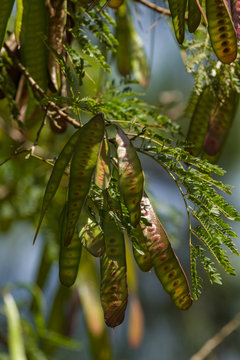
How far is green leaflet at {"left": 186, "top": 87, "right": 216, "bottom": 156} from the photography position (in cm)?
98

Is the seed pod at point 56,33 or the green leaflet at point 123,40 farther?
the green leaflet at point 123,40

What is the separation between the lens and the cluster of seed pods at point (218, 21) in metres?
0.70

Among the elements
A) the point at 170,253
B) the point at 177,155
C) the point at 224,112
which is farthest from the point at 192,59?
the point at 170,253

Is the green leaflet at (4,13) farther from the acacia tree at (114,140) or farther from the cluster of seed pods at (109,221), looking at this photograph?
the cluster of seed pods at (109,221)

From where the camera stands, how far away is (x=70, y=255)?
0.75 m

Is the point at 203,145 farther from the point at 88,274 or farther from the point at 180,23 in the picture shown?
the point at 88,274

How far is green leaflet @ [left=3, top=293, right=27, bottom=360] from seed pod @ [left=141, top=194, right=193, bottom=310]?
0.69 meters

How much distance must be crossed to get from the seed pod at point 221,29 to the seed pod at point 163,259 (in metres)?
0.21

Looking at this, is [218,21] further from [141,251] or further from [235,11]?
[141,251]

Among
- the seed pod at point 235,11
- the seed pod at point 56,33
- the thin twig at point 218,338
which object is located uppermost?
the seed pod at point 235,11

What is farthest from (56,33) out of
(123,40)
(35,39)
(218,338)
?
(218,338)

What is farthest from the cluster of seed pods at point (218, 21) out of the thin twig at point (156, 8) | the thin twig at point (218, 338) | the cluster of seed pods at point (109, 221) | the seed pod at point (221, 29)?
the thin twig at point (218, 338)

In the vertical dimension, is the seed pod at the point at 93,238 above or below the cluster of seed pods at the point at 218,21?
below

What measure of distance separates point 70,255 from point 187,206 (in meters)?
0.17
